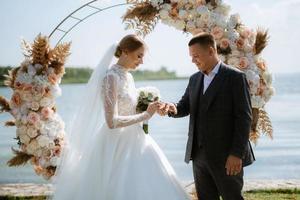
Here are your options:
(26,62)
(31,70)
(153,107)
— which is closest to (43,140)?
(31,70)

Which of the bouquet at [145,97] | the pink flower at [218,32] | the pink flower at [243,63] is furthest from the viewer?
the pink flower at [218,32]

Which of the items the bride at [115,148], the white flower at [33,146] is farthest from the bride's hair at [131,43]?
the white flower at [33,146]

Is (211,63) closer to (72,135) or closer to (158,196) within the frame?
(158,196)

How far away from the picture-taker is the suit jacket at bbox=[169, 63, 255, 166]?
495 cm

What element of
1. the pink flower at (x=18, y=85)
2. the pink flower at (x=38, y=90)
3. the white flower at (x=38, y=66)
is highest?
the white flower at (x=38, y=66)

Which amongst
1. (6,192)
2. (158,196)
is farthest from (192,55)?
(6,192)

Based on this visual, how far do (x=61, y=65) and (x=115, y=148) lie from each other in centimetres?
163

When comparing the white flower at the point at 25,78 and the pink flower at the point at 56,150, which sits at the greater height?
the white flower at the point at 25,78

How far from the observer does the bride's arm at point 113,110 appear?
17.9ft

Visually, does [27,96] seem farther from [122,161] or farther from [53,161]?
[122,161]

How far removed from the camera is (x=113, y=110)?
5.46m

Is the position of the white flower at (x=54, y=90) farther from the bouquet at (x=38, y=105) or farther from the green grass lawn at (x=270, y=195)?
the green grass lawn at (x=270, y=195)

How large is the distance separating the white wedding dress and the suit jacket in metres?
0.66

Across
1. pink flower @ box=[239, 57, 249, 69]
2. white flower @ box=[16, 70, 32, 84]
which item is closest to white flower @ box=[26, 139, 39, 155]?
white flower @ box=[16, 70, 32, 84]
